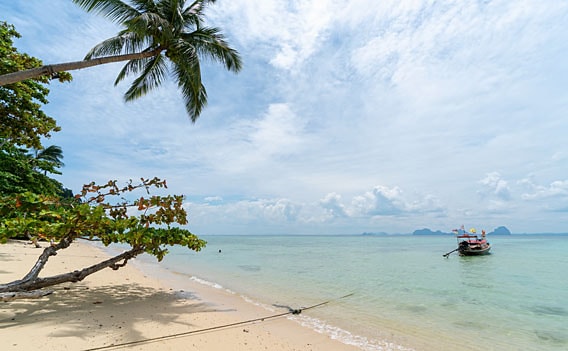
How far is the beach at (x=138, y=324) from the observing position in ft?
14.6

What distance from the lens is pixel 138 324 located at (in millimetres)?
5336

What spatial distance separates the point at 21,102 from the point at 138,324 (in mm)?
8980

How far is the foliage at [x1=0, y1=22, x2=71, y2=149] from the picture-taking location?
27.9 feet

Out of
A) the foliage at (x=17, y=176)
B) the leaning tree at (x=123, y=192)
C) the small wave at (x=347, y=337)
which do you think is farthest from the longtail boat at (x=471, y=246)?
the foliage at (x=17, y=176)

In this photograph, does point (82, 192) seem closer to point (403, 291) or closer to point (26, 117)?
point (26, 117)

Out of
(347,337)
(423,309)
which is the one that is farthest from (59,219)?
(423,309)

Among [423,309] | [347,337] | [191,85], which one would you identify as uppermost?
[191,85]

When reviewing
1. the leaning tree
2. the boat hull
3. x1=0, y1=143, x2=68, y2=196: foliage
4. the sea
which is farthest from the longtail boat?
x1=0, y1=143, x2=68, y2=196: foliage

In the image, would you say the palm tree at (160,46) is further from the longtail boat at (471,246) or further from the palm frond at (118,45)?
the longtail boat at (471,246)

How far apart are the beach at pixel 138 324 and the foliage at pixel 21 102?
476 centimetres

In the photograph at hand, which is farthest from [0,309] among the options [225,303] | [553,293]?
[553,293]

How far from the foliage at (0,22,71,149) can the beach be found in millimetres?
4757

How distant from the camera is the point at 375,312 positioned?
28.2ft

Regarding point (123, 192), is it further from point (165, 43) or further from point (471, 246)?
Answer: point (471, 246)
